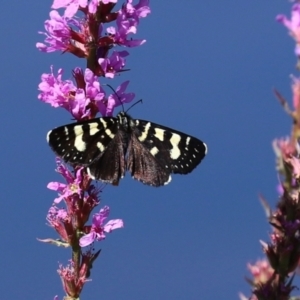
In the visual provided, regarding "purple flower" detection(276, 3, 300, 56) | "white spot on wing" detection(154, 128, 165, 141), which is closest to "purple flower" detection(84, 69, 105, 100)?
"white spot on wing" detection(154, 128, 165, 141)

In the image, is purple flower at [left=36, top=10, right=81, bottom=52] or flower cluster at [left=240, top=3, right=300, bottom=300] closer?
flower cluster at [left=240, top=3, right=300, bottom=300]

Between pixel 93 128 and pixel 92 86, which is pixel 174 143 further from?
pixel 92 86

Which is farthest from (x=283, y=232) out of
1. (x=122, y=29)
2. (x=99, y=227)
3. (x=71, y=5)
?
(x=71, y=5)

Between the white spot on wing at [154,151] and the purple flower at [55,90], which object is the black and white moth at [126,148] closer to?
the white spot on wing at [154,151]

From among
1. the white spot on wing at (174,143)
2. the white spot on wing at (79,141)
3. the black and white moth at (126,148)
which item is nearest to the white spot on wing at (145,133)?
the black and white moth at (126,148)

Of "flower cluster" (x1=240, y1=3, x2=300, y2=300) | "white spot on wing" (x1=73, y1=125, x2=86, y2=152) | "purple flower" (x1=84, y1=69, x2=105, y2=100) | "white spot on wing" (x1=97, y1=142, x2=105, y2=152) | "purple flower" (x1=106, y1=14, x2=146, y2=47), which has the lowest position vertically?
"flower cluster" (x1=240, y1=3, x2=300, y2=300)

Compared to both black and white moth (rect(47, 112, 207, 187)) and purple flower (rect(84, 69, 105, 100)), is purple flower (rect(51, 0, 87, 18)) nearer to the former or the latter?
purple flower (rect(84, 69, 105, 100))

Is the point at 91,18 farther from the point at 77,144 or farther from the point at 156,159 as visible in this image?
the point at 156,159

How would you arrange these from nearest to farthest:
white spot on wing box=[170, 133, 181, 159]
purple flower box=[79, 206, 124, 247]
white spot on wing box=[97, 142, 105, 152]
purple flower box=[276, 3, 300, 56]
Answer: purple flower box=[276, 3, 300, 56]
purple flower box=[79, 206, 124, 247]
white spot on wing box=[97, 142, 105, 152]
white spot on wing box=[170, 133, 181, 159]
